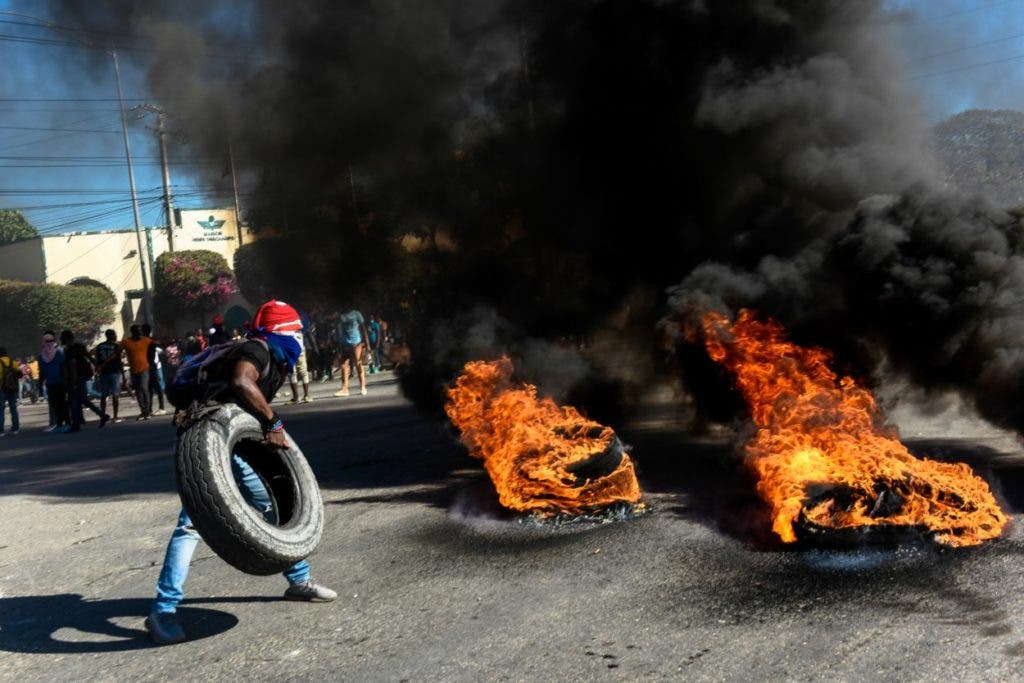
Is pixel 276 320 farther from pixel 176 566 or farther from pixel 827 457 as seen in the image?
pixel 827 457

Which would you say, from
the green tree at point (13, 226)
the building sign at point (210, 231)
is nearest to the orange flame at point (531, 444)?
the building sign at point (210, 231)

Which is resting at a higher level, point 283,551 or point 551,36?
point 551,36

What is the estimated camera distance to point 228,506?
4.57 metres

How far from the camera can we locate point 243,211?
12242 mm

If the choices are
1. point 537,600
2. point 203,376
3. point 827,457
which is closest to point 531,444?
point 827,457

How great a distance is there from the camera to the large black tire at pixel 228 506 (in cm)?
456

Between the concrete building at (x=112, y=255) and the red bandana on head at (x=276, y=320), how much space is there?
129 ft

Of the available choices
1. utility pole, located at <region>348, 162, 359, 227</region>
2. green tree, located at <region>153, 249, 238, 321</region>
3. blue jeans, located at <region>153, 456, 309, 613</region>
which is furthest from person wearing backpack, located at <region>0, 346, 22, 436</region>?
green tree, located at <region>153, 249, 238, 321</region>

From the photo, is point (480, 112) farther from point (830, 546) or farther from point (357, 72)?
point (830, 546)

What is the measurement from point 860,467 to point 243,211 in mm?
8681

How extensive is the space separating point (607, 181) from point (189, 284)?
31.9 metres

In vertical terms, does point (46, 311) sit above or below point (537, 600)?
above

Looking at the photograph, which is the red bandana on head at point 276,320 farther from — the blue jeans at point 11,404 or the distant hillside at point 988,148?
the blue jeans at point 11,404

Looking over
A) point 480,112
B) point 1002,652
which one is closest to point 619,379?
point 480,112
